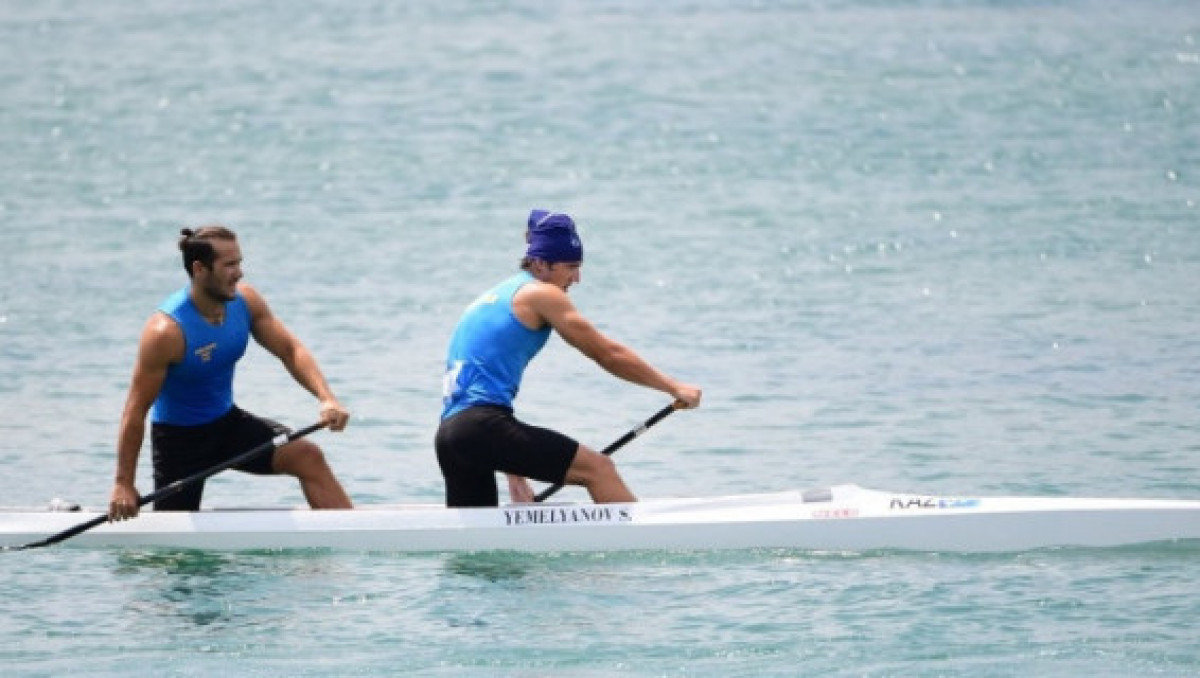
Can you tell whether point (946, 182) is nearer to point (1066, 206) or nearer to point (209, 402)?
point (1066, 206)

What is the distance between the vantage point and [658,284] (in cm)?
2359

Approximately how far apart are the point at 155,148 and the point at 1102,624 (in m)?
21.7

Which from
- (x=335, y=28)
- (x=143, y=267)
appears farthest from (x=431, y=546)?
(x=335, y=28)

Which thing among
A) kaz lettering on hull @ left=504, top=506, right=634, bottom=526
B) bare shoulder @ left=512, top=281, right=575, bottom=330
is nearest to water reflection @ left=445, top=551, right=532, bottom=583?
kaz lettering on hull @ left=504, top=506, right=634, bottom=526

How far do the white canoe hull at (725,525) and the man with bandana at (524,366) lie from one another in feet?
0.93

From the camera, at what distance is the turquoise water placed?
1189 cm

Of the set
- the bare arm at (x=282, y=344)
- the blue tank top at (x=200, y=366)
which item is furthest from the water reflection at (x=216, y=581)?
the bare arm at (x=282, y=344)

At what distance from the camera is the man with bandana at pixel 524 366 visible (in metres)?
12.4

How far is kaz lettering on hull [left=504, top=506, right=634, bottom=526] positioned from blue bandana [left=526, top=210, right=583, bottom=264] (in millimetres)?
1252

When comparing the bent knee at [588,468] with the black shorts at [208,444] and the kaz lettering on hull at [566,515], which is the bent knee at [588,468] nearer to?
the kaz lettering on hull at [566,515]

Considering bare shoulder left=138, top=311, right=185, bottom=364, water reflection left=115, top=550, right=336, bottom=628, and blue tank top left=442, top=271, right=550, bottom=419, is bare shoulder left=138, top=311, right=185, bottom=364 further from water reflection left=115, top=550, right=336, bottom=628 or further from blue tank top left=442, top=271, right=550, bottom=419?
blue tank top left=442, top=271, right=550, bottom=419

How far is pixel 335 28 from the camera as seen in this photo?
136 feet

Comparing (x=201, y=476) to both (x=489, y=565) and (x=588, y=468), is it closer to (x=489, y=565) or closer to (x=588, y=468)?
(x=489, y=565)

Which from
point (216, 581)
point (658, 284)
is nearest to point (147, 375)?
point (216, 581)
